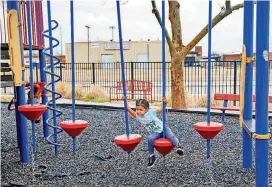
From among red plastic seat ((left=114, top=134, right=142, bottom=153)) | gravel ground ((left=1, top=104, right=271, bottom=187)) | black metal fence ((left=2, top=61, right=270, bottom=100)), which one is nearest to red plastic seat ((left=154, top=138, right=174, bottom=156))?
red plastic seat ((left=114, top=134, right=142, bottom=153))

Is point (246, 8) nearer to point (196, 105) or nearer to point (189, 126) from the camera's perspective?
point (189, 126)

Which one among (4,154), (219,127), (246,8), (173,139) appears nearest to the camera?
(219,127)

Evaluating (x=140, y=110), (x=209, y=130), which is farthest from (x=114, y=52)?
(x=209, y=130)

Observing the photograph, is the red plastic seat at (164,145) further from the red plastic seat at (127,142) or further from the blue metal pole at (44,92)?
the blue metal pole at (44,92)

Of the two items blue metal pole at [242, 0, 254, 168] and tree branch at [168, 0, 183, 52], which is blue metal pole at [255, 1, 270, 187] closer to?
blue metal pole at [242, 0, 254, 168]

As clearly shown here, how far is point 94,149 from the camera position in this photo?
5.20 metres

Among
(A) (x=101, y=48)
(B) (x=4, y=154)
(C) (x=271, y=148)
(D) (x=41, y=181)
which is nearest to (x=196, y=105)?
(C) (x=271, y=148)

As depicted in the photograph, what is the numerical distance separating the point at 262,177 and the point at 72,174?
2.01m

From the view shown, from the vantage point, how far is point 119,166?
4.32 meters

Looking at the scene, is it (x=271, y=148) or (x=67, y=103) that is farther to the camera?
(x=67, y=103)

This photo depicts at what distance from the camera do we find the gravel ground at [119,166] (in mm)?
3734

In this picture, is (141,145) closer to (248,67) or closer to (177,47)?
(248,67)

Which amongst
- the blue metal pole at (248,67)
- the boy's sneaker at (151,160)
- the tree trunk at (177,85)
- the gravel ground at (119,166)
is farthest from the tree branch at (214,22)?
the boy's sneaker at (151,160)

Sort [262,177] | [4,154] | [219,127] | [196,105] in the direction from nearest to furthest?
[262,177], [219,127], [4,154], [196,105]
